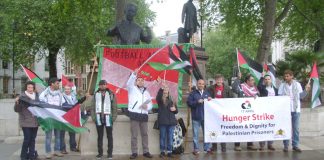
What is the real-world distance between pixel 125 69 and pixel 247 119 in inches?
130

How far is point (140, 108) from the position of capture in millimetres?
10672

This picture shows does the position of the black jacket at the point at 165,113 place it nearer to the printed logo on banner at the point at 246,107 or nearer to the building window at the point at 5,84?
the printed logo on banner at the point at 246,107

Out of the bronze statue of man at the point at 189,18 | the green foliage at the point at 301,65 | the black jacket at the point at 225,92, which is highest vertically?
the bronze statue of man at the point at 189,18

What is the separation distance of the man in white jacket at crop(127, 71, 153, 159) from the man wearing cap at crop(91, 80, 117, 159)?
1.31 feet

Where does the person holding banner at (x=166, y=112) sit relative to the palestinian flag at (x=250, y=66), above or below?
below

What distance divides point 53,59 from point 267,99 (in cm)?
3455

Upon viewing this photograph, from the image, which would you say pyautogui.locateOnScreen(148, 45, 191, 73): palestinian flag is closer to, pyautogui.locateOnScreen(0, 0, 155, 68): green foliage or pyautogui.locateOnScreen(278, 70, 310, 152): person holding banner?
pyautogui.locateOnScreen(278, 70, 310, 152): person holding banner

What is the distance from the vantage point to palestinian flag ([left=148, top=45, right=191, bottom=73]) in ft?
37.1

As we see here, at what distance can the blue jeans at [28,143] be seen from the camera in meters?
10.4

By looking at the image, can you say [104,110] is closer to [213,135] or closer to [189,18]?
[213,135]

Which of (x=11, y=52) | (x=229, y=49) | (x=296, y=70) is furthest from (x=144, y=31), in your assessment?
(x=229, y=49)

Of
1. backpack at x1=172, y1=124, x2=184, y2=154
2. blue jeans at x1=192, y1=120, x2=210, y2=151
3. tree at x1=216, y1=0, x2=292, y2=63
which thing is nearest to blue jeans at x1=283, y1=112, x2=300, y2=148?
blue jeans at x1=192, y1=120, x2=210, y2=151

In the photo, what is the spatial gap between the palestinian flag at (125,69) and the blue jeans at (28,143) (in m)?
2.38

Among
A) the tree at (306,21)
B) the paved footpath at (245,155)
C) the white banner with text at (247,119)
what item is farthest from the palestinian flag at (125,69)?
the tree at (306,21)
